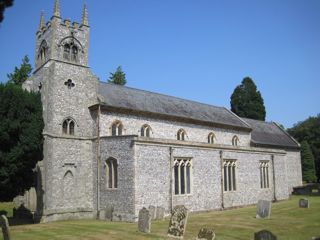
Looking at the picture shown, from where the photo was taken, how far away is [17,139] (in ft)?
68.7

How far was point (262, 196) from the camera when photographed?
30484mm

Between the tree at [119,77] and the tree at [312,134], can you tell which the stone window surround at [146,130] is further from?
the tree at [312,134]

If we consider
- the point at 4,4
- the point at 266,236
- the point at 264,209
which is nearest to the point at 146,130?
the point at 264,209

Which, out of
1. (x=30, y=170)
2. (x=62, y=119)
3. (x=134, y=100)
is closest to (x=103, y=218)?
(x=30, y=170)

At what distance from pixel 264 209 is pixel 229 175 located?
662 cm

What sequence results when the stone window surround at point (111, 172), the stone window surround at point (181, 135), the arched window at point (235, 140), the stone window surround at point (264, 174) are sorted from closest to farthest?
1. the stone window surround at point (111, 172)
2. the stone window surround at point (181, 135)
3. the stone window surround at point (264, 174)
4. the arched window at point (235, 140)

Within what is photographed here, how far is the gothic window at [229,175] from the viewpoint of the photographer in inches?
1073

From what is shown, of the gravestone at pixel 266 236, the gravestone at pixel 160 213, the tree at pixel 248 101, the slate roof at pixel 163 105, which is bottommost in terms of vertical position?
the gravestone at pixel 160 213

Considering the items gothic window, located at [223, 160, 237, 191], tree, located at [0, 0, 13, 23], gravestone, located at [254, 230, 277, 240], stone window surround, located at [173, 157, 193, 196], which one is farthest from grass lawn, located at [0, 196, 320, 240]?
tree, located at [0, 0, 13, 23]

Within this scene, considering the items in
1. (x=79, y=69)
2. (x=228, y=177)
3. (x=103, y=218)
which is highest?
(x=79, y=69)

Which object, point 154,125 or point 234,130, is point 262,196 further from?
point 154,125

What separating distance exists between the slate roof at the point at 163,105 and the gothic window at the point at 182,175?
17.4 ft

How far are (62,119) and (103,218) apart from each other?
713 cm

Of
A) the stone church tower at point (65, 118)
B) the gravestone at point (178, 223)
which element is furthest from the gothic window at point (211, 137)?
the gravestone at point (178, 223)
